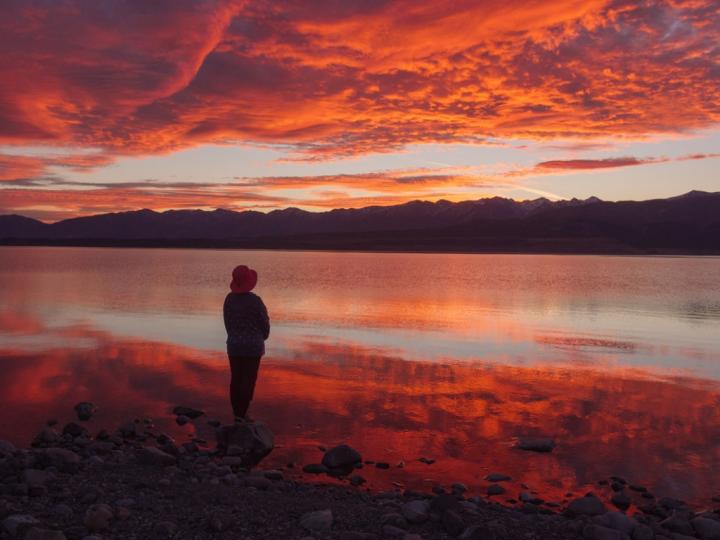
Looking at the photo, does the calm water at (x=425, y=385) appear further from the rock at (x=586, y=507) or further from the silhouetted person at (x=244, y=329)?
the silhouetted person at (x=244, y=329)

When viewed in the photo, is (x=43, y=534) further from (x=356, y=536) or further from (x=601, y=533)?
(x=601, y=533)

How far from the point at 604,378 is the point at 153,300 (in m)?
24.3

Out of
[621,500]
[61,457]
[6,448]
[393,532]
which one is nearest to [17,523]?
[61,457]

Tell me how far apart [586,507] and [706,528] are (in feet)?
4.34

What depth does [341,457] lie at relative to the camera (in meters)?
9.41

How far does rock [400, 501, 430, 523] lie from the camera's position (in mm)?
7105

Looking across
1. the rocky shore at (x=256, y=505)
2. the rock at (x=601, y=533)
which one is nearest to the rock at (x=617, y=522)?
the rocky shore at (x=256, y=505)

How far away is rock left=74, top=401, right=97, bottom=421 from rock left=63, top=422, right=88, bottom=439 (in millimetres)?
1038

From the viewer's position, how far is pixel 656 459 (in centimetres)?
1009

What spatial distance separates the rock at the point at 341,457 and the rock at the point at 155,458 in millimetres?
2201

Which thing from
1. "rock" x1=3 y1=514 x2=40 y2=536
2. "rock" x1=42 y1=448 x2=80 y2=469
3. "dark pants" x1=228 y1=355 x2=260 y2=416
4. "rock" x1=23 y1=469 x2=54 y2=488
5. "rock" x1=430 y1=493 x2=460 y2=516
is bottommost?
"rock" x1=430 y1=493 x2=460 y2=516

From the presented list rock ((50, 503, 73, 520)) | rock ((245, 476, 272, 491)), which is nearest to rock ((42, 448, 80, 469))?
rock ((50, 503, 73, 520))

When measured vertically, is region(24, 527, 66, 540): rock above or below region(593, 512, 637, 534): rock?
above

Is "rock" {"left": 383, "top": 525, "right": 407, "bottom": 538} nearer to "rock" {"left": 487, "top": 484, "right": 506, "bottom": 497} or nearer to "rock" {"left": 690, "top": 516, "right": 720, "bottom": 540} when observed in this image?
"rock" {"left": 487, "top": 484, "right": 506, "bottom": 497}
